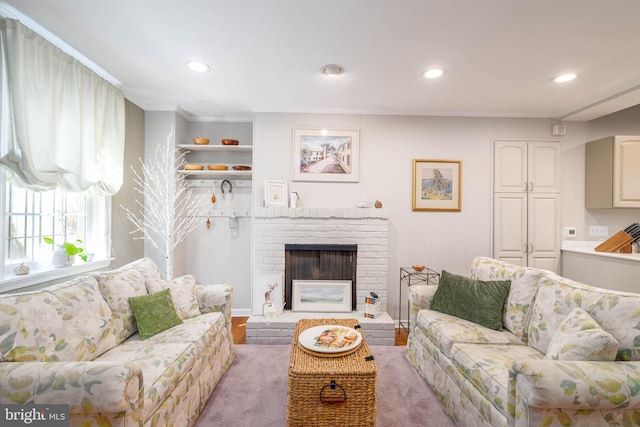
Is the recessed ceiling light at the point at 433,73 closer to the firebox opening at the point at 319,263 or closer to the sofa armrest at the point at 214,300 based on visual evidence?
the firebox opening at the point at 319,263

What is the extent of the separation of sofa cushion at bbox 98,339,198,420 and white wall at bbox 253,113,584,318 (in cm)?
209

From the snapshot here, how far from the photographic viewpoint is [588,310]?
1583mm

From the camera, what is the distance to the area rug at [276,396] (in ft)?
5.94

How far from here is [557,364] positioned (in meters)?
1.25

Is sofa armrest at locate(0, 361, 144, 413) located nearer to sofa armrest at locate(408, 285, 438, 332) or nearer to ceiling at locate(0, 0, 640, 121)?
ceiling at locate(0, 0, 640, 121)

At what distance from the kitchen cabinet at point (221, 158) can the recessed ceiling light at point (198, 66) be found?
3.41 ft

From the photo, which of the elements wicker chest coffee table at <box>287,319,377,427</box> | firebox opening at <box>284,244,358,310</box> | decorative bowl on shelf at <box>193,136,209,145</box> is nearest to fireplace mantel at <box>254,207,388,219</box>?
firebox opening at <box>284,244,358,310</box>

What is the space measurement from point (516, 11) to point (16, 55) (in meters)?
3.14

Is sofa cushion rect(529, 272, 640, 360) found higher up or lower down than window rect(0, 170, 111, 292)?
lower down

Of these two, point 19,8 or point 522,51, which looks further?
point 522,51

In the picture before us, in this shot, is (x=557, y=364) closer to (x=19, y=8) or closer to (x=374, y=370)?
(x=374, y=370)

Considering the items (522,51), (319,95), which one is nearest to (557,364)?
(522,51)

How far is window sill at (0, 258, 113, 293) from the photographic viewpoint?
1.89m

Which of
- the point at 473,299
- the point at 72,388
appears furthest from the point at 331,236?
the point at 72,388
